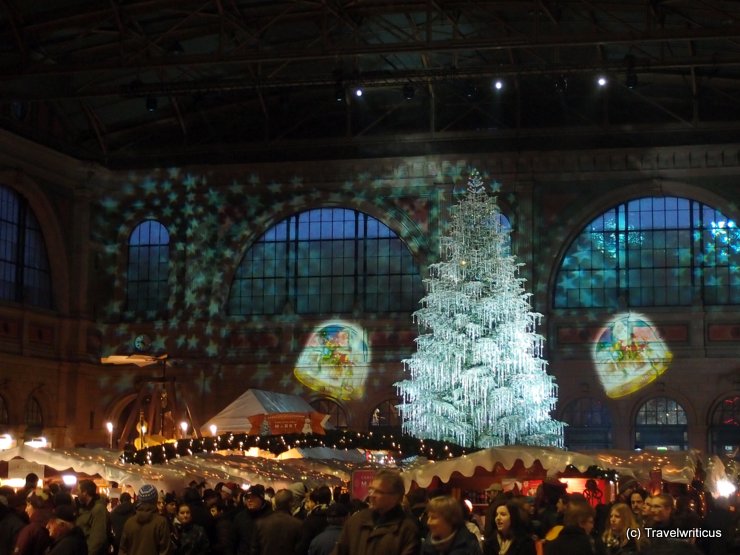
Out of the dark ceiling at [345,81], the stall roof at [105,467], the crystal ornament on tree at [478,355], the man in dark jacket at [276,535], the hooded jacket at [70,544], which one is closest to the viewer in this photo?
the hooded jacket at [70,544]

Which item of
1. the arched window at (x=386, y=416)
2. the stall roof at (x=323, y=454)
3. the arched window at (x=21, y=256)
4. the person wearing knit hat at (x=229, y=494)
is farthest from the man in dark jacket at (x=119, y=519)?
the arched window at (x=386, y=416)

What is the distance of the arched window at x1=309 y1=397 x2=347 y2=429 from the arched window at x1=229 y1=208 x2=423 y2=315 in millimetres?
2332

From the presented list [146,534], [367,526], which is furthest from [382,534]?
[146,534]

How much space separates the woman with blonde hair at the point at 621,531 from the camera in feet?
29.3

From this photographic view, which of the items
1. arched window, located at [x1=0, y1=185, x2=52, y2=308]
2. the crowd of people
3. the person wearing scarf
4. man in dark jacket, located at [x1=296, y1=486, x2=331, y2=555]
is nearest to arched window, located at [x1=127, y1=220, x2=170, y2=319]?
arched window, located at [x1=0, y1=185, x2=52, y2=308]

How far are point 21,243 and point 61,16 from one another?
831 centimetres

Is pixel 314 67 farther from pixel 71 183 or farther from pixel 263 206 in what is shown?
pixel 71 183

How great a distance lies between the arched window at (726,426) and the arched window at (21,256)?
17.0 m

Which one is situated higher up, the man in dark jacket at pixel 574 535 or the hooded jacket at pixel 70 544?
the man in dark jacket at pixel 574 535

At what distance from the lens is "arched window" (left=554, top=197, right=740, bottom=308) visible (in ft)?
109

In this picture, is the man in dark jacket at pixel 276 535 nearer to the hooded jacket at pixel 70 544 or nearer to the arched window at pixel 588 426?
the hooded jacket at pixel 70 544

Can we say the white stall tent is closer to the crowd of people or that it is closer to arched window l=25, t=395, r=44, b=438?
arched window l=25, t=395, r=44, b=438

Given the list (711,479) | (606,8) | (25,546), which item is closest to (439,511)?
(25,546)

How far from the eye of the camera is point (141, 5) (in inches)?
1041
